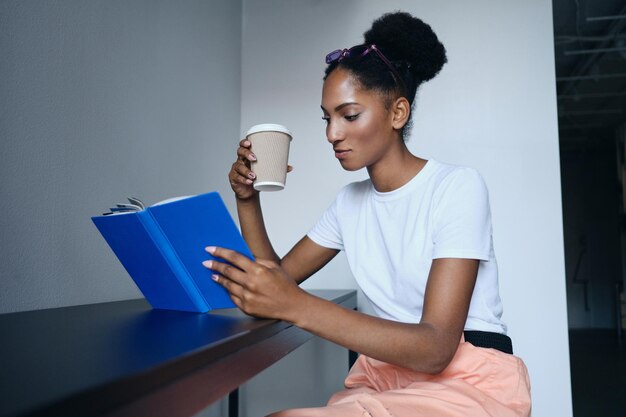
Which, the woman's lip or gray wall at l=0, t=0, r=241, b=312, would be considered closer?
gray wall at l=0, t=0, r=241, b=312

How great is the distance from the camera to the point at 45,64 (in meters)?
1.08

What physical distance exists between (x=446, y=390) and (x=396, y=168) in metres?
0.52

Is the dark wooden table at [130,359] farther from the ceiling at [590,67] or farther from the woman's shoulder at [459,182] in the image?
the ceiling at [590,67]

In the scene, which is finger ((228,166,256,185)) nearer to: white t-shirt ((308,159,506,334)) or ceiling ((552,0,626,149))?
white t-shirt ((308,159,506,334))

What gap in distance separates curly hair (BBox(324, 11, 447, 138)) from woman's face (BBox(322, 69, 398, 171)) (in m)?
0.02

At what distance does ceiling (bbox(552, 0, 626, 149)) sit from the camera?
371 centimetres

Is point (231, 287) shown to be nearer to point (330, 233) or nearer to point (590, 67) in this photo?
point (330, 233)

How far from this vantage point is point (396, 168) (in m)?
1.16

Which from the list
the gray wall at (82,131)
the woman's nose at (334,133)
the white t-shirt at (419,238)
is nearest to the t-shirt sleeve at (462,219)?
the white t-shirt at (419,238)

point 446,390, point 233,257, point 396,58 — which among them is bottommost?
point 446,390

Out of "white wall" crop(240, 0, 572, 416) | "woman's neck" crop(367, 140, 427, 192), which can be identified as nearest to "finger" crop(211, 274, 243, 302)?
"woman's neck" crop(367, 140, 427, 192)

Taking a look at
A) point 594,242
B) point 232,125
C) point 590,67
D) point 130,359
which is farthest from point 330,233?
point 594,242

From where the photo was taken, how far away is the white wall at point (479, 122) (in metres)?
2.04

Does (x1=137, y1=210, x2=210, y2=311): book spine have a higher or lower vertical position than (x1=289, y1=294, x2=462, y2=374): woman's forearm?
higher
